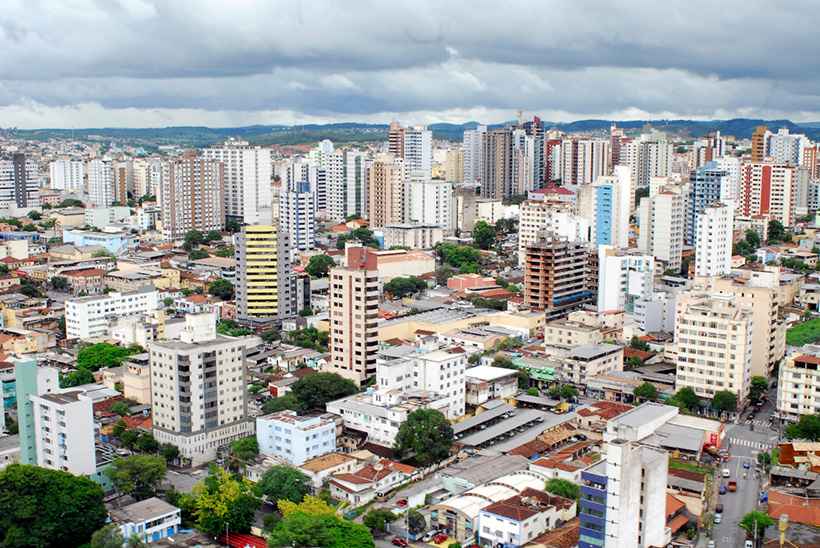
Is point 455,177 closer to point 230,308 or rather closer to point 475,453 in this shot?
point 230,308

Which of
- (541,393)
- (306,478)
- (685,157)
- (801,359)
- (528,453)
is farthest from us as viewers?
(685,157)

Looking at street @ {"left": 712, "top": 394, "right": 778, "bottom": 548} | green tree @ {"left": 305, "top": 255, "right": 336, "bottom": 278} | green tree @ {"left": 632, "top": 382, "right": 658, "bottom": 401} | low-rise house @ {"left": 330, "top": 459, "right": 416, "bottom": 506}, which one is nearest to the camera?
street @ {"left": 712, "top": 394, "right": 778, "bottom": 548}

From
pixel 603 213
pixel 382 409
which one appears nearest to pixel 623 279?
pixel 603 213

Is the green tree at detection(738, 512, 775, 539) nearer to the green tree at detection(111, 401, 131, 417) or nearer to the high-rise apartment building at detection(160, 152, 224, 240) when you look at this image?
the green tree at detection(111, 401, 131, 417)

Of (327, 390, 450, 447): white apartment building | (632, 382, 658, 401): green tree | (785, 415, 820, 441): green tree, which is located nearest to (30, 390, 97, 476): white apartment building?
(327, 390, 450, 447): white apartment building

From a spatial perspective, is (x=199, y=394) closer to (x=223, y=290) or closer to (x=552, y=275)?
(x=552, y=275)

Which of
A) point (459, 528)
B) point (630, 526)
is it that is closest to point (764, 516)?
point (630, 526)
